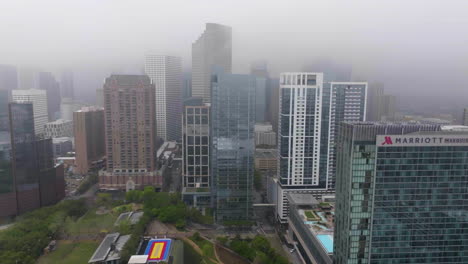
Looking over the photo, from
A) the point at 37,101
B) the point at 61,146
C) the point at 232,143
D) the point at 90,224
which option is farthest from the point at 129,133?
the point at 37,101

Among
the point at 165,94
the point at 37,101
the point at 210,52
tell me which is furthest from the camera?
the point at 165,94

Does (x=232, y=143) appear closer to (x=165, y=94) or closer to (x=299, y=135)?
(x=299, y=135)

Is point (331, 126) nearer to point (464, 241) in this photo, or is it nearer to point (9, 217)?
point (464, 241)

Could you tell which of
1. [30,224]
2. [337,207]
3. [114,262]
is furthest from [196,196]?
[337,207]

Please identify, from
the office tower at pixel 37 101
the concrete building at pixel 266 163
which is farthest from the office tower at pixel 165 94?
the concrete building at pixel 266 163

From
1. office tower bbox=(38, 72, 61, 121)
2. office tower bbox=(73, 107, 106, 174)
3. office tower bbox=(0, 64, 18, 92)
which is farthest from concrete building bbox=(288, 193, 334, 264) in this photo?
office tower bbox=(38, 72, 61, 121)

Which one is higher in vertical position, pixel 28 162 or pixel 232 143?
pixel 232 143

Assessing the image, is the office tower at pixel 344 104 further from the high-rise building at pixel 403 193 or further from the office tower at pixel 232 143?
the high-rise building at pixel 403 193

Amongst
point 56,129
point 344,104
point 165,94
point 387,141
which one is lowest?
A: point 56,129

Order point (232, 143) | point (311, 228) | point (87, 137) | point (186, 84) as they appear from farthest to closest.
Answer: point (186, 84), point (87, 137), point (232, 143), point (311, 228)
